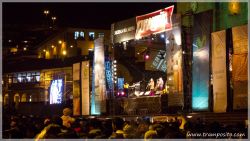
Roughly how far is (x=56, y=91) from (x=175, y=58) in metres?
13.4

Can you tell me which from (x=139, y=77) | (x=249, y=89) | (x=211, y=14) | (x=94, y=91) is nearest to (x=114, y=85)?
(x=94, y=91)

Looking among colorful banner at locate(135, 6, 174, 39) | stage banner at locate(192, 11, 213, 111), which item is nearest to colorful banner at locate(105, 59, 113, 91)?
colorful banner at locate(135, 6, 174, 39)

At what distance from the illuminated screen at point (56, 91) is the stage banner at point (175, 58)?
480 inches

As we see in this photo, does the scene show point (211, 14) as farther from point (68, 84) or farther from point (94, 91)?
point (68, 84)

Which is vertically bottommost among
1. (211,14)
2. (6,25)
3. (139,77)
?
(139,77)

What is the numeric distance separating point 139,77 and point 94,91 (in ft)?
11.6

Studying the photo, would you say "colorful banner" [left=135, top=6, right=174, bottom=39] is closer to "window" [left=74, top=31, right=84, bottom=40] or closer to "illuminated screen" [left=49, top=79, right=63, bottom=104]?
"illuminated screen" [left=49, top=79, right=63, bottom=104]

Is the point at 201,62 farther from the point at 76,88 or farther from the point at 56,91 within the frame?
the point at 56,91

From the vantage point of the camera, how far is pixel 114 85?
26891 millimetres

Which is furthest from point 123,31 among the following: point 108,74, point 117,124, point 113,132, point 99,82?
point 113,132

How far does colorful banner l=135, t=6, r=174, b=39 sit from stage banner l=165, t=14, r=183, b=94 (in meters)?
0.28

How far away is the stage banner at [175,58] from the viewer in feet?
69.2

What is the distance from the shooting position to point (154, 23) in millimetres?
22391

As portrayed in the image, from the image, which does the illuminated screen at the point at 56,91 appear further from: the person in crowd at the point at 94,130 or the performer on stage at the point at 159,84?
the person in crowd at the point at 94,130
